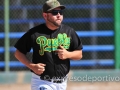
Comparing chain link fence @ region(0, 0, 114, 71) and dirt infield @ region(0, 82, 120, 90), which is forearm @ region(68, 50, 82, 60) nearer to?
dirt infield @ region(0, 82, 120, 90)

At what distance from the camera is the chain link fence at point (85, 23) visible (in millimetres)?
9922

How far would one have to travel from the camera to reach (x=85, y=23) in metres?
10.0

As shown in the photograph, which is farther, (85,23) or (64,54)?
(85,23)

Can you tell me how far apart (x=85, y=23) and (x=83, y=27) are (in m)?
0.12

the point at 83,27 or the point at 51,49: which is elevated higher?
the point at 51,49

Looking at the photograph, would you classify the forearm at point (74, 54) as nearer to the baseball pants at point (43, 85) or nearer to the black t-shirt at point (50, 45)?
the black t-shirt at point (50, 45)

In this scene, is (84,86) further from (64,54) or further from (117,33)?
(64,54)

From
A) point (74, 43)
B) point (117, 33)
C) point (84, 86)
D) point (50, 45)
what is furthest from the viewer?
point (117, 33)

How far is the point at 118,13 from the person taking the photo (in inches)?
391

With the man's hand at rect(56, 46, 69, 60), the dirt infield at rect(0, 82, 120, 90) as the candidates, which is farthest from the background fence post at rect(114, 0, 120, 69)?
the man's hand at rect(56, 46, 69, 60)

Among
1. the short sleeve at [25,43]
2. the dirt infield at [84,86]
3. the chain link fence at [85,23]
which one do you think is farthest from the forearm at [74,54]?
the chain link fence at [85,23]

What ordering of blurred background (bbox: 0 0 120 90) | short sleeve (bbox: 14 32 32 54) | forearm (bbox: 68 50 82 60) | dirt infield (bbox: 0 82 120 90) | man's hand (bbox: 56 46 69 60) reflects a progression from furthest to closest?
blurred background (bbox: 0 0 120 90)
dirt infield (bbox: 0 82 120 90)
short sleeve (bbox: 14 32 32 54)
forearm (bbox: 68 50 82 60)
man's hand (bbox: 56 46 69 60)

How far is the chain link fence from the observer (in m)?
9.92

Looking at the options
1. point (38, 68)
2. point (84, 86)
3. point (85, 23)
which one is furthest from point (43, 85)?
point (85, 23)
